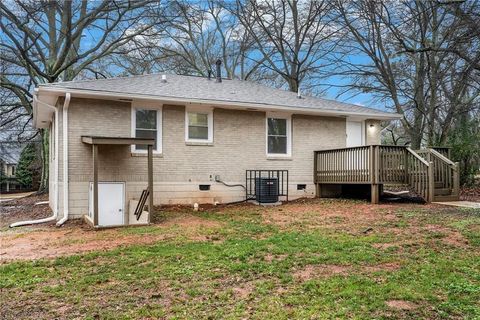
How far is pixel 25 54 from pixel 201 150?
9981 mm

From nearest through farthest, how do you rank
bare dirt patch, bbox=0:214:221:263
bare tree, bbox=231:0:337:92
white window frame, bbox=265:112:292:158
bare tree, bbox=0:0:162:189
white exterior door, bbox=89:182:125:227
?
bare dirt patch, bbox=0:214:221:263, white exterior door, bbox=89:182:125:227, white window frame, bbox=265:112:292:158, bare tree, bbox=0:0:162:189, bare tree, bbox=231:0:337:92

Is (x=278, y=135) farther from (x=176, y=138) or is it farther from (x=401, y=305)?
(x=401, y=305)

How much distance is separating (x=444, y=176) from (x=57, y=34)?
777 inches

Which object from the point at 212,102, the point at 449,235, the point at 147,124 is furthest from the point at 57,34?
the point at 449,235

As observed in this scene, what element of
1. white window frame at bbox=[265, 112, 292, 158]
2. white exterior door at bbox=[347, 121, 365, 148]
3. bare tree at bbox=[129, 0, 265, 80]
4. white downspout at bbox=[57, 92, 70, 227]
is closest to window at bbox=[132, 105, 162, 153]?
white downspout at bbox=[57, 92, 70, 227]

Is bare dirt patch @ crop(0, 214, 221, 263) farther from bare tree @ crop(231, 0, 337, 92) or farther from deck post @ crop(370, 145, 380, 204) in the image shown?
bare tree @ crop(231, 0, 337, 92)

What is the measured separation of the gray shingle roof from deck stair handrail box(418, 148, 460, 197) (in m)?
3.22

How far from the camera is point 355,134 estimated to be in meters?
14.1

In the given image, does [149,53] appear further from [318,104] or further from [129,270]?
[129,270]

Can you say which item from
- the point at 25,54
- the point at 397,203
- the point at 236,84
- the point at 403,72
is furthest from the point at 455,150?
the point at 25,54

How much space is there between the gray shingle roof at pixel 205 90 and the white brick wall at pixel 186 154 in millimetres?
454

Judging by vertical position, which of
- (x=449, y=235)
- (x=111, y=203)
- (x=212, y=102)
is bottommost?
(x=449, y=235)

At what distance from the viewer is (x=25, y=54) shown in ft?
52.8

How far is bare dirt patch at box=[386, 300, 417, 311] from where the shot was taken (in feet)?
11.8
